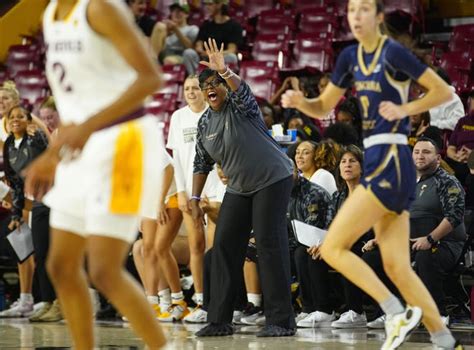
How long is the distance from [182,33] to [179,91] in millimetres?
1467

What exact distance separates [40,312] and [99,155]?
5141 mm

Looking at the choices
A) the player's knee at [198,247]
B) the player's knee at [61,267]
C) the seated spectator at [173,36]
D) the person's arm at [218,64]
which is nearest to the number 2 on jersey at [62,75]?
the player's knee at [61,267]

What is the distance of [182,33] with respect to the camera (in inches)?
534

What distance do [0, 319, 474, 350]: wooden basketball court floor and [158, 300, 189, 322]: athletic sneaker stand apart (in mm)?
406

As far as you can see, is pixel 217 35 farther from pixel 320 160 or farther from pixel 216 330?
pixel 216 330

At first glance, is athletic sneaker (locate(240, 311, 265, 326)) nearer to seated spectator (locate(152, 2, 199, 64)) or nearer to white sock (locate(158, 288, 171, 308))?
white sock (locate(158, 288, 171, 308))

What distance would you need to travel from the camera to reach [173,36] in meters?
13.6

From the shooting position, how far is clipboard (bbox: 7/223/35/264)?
30.0ft

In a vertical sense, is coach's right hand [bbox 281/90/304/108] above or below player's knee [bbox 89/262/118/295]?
above

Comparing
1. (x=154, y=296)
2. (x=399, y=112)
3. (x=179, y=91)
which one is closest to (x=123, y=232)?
(x=399, y=112)

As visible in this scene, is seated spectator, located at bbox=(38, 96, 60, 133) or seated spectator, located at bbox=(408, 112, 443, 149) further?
seated spectator, located at bbox=(38, 96, 60, 133)

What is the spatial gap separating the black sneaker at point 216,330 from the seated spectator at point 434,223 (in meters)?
1.23

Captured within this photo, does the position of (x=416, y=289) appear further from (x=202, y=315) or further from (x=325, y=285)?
(x=202, y=315)

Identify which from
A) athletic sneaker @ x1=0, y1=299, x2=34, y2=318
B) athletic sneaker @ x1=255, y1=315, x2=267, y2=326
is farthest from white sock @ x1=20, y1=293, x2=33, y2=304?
athletic sneaker @ x1=255, y1=315, x2=267, y2=326
